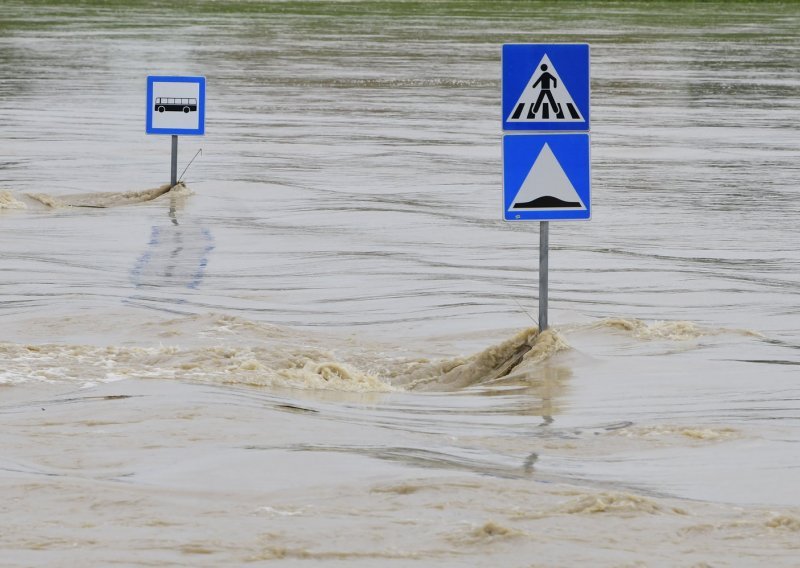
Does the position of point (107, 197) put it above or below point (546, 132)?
below

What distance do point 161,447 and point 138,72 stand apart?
2762cm

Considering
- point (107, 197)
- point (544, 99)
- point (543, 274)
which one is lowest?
point (543, 274)

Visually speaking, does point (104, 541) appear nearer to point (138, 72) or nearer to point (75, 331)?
point (75, 331)

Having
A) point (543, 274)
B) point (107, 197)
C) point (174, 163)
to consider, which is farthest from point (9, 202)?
point (543, 274)

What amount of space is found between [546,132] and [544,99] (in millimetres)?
184

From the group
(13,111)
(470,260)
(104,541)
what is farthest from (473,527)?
(13,111)

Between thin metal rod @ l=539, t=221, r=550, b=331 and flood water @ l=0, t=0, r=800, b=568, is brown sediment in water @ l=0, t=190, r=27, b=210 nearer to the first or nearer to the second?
flood water @ l=0, t=0, r=800, b=568

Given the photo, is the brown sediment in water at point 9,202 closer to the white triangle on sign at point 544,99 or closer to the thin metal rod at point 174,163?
the thin metal rod at point 174,163

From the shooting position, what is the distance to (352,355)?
31.7 ft

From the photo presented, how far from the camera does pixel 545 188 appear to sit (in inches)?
354

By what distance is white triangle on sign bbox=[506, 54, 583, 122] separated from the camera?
29.0 ft

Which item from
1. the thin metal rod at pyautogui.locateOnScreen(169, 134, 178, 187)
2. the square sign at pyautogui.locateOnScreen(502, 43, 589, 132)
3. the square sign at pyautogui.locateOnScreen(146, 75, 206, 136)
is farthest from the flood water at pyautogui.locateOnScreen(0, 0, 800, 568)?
the square sign at pyautogui.locateOnScreen(502, 43, 589, 132)

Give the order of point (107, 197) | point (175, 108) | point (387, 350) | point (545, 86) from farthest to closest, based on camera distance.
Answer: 1. point (107, 197)
2. point (175, 108)
3. point (387, 350)
4. point (545, 86)

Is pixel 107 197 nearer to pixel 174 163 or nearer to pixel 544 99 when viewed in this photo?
pixel 174 163
